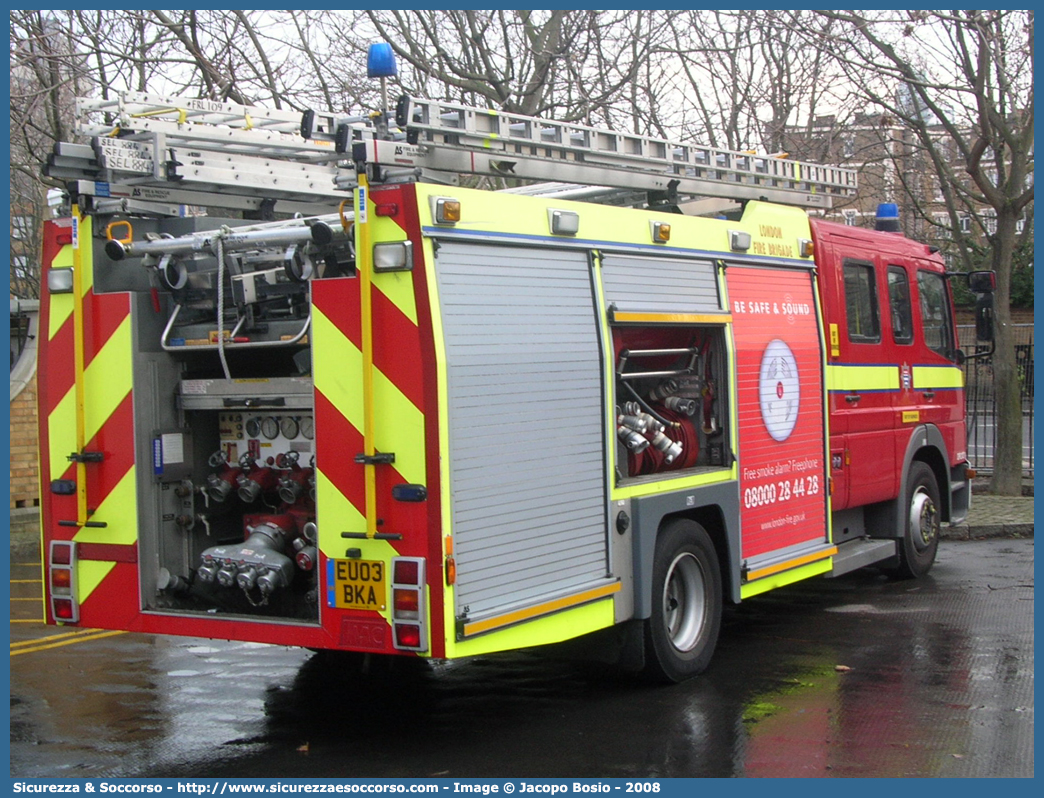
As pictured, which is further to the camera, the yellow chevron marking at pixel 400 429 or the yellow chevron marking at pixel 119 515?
the yellow chevron marking at pixel 119 515

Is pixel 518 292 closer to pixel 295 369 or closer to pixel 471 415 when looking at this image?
pixel 471 415

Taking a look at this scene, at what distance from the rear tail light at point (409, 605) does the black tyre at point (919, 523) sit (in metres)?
5.66

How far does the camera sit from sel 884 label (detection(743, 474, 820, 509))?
7664mm

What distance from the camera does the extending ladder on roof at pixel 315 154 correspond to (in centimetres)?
602

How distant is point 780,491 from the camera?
26.2 ft

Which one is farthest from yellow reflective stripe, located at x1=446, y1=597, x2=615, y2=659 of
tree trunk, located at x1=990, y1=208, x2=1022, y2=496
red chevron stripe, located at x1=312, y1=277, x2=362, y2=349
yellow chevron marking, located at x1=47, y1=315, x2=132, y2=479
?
tree trunk, located at x1=990, y1=208, x2=1022, y2=496

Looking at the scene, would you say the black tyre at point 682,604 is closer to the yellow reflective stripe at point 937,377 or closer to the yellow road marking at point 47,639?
the yellow reflective stripe at point 937,377

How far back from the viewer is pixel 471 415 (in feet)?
18.2

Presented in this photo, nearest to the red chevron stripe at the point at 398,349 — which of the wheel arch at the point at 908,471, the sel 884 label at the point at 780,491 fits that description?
the sel 884 label at the point at 780,491

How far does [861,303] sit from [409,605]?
5.19 metres

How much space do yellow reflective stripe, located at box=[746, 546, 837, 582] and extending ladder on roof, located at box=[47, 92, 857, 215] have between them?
244cm

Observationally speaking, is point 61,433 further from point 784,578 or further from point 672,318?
point 784,578

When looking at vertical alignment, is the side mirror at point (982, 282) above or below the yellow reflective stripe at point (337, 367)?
above

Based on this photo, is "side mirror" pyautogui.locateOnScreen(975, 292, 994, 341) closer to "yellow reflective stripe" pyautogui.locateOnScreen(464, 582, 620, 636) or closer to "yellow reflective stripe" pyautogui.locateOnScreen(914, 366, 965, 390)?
"yellow reflective stripe" pyautogui.locateOnScreen(914, 366, 965, 390)
